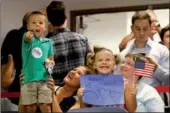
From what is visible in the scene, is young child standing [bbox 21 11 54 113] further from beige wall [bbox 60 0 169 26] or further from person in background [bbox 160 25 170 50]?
person in background [bbox 160 25 170 50]

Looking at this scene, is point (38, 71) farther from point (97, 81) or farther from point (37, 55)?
point (97, 81)

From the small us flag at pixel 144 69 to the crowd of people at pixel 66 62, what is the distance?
0.02 m

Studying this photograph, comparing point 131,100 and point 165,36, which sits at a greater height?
point 165,36

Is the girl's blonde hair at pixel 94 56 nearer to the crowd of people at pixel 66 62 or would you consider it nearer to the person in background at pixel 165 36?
the crowd of people at pixel 66 62

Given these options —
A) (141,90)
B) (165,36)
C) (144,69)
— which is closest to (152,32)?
(165,36)

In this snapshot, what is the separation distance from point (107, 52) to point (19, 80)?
0.51m

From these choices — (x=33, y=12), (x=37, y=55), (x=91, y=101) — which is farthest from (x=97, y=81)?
(x=33, y=12)

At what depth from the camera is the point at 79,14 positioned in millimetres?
1688

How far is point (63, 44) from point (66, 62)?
0.10 m

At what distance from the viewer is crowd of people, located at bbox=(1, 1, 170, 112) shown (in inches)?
63.3

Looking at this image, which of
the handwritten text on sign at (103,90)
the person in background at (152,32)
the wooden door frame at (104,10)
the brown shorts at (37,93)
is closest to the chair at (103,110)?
the handwritten text on sign at (103,90)

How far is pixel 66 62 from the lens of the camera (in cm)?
170

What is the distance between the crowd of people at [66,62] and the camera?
5.28 ft

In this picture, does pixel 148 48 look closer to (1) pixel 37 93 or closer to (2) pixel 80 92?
(2) pixel 80 92
